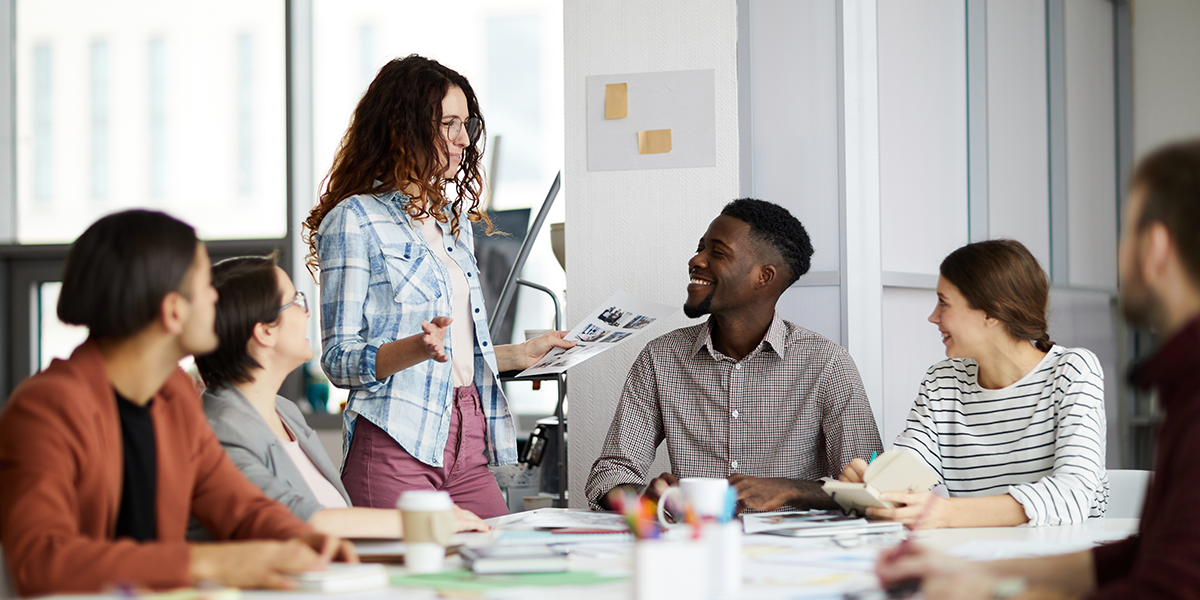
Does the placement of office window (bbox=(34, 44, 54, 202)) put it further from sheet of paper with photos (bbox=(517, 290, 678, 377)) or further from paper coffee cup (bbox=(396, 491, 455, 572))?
paper coffee cup (bbox=(396, 491, 455, 572))

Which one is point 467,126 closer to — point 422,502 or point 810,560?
point 422,502

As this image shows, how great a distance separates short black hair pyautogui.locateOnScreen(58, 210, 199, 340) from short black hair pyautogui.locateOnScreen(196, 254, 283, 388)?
416 millimetres

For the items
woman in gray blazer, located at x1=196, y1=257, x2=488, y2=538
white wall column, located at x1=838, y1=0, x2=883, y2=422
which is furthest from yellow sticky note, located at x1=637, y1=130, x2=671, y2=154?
woman in gray blazer, located at x1=196, y1=257, x2=488, y2=538

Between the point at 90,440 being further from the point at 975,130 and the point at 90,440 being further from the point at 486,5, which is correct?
the point at 486,5

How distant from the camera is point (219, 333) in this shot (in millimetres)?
1719

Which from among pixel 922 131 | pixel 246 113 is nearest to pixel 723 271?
pixel 922 131

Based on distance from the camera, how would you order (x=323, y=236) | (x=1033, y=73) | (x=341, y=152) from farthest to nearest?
(x=1033, y=73) < (x=341, y=152) < (x=323, y=236)

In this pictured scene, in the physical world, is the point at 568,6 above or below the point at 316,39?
below

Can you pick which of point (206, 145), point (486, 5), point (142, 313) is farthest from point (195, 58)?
point (142, 313)

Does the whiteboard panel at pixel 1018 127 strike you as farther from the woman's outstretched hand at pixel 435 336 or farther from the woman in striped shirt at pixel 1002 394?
the woman's outstretched hand at pixel 435 336

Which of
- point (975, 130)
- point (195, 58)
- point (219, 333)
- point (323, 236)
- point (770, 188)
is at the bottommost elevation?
point (219, 333)

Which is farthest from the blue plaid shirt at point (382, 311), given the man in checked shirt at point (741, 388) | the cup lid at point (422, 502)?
the cup lid at point (422, 502)

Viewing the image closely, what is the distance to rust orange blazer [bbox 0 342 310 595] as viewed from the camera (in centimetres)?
114

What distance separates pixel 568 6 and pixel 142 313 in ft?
6.35
